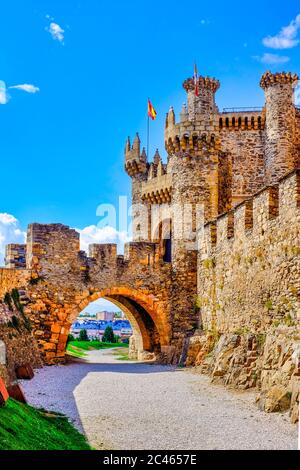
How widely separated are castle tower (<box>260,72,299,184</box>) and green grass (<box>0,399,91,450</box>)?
77.8 feet

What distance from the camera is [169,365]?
2152cm

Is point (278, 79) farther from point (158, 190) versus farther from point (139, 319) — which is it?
point (139, 319)

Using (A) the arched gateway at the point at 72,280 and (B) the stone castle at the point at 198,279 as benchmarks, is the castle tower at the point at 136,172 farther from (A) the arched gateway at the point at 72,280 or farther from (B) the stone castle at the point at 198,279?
(A) the arched gateway at the point at 72,280

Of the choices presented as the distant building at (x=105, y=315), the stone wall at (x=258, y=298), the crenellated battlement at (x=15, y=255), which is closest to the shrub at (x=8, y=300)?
the crenellated battlement at (x=15, y=255)

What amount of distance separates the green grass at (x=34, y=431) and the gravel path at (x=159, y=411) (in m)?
0.31

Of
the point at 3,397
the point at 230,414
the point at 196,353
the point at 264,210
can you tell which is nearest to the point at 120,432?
the point at 3,397

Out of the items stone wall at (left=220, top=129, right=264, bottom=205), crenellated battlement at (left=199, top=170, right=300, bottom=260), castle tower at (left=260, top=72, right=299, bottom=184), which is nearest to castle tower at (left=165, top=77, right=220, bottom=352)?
crenellated battlement at (left=199, top=170, right=300, bottom=260)

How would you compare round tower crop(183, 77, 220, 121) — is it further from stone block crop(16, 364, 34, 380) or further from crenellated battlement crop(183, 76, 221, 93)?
stone block crop(16, 364, 34, 380)

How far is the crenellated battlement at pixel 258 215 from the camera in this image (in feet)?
45.7

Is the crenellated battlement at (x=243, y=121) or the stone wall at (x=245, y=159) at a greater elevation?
the crenellated battlement at (x=243, y=121)

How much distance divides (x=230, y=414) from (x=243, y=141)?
23592mm

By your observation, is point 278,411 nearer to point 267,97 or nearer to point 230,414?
point 230,414

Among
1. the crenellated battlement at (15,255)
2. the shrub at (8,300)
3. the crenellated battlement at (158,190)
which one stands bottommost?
the shrub at (8,300)

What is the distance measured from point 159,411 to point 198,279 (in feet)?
34.7
